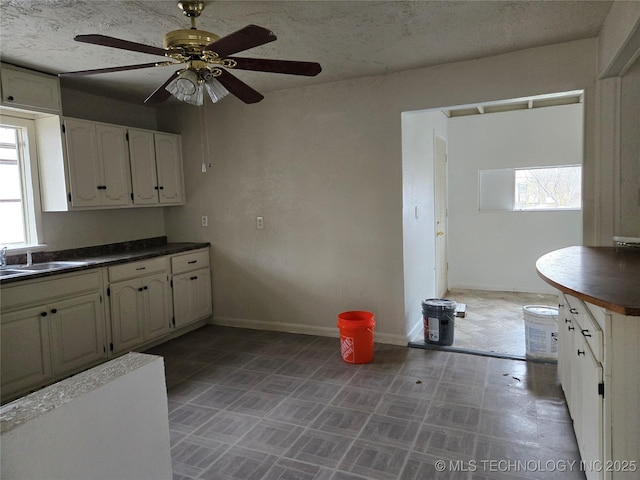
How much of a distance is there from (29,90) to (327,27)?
2351 mm

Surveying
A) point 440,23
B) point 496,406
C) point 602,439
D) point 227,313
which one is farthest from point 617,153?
point 227,313

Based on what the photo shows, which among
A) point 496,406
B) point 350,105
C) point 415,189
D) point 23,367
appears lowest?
point 496,406

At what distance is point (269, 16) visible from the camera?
2377mm

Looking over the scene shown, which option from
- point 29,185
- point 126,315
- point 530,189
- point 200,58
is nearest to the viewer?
point 200,58

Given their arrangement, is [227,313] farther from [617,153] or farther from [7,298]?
[617,153]

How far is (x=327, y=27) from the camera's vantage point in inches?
101

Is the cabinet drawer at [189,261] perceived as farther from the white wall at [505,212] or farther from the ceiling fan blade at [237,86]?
the white wall at [505,212]

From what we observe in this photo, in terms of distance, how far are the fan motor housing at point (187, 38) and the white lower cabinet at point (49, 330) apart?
6.67 ft

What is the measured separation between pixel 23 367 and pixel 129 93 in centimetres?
264

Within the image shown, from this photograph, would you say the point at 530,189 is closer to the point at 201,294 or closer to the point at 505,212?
the point at 505,212

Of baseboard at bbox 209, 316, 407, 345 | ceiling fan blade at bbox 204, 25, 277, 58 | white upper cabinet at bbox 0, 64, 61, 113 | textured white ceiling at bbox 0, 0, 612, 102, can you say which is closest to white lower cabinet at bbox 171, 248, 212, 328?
baseboard at bbox 209, 316, 407, 345

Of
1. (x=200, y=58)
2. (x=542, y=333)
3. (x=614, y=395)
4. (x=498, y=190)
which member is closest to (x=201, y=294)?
(x=200, y=58)

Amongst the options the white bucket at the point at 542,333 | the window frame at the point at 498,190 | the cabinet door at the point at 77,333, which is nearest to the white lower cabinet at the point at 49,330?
the cabinet door at the point at 77,333

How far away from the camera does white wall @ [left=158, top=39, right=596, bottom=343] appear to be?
3379 mm
